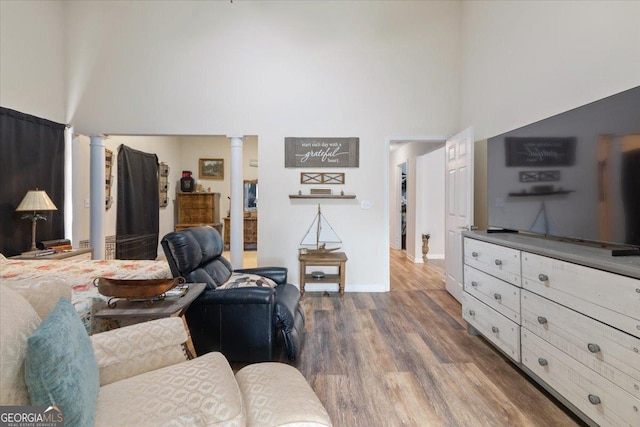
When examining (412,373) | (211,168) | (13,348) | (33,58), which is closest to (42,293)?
(13,348)

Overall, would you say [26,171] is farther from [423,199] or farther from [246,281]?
[423,199]

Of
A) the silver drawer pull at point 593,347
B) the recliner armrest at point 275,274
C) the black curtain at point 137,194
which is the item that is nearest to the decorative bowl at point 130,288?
the recliner armrest at point 275,274

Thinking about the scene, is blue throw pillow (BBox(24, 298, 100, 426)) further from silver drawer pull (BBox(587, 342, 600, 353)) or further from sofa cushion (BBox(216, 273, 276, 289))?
silver drawer pull (BBox(587, 342, 600, 353))

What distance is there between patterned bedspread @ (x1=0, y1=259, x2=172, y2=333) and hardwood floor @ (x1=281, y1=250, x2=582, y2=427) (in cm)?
126

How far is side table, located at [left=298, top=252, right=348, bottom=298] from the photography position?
11.6 feet

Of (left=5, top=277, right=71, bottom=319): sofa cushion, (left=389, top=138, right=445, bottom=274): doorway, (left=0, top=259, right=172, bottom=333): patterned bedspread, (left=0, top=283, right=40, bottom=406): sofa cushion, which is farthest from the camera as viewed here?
(left=389, top=138, right=445, bottom=274): doorway

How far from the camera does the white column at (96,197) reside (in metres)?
3.96

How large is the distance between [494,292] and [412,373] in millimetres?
856

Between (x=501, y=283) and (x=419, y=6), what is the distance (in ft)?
12.1

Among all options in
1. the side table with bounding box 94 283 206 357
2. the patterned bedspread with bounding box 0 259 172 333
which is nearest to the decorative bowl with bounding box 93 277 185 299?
the side table with bounding box 94 283 206 357

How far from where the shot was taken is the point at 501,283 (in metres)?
2.13

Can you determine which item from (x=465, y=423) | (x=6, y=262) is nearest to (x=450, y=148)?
(x=465, y=423)

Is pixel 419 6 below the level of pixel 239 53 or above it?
above

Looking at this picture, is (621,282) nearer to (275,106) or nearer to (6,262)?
(275,106)
